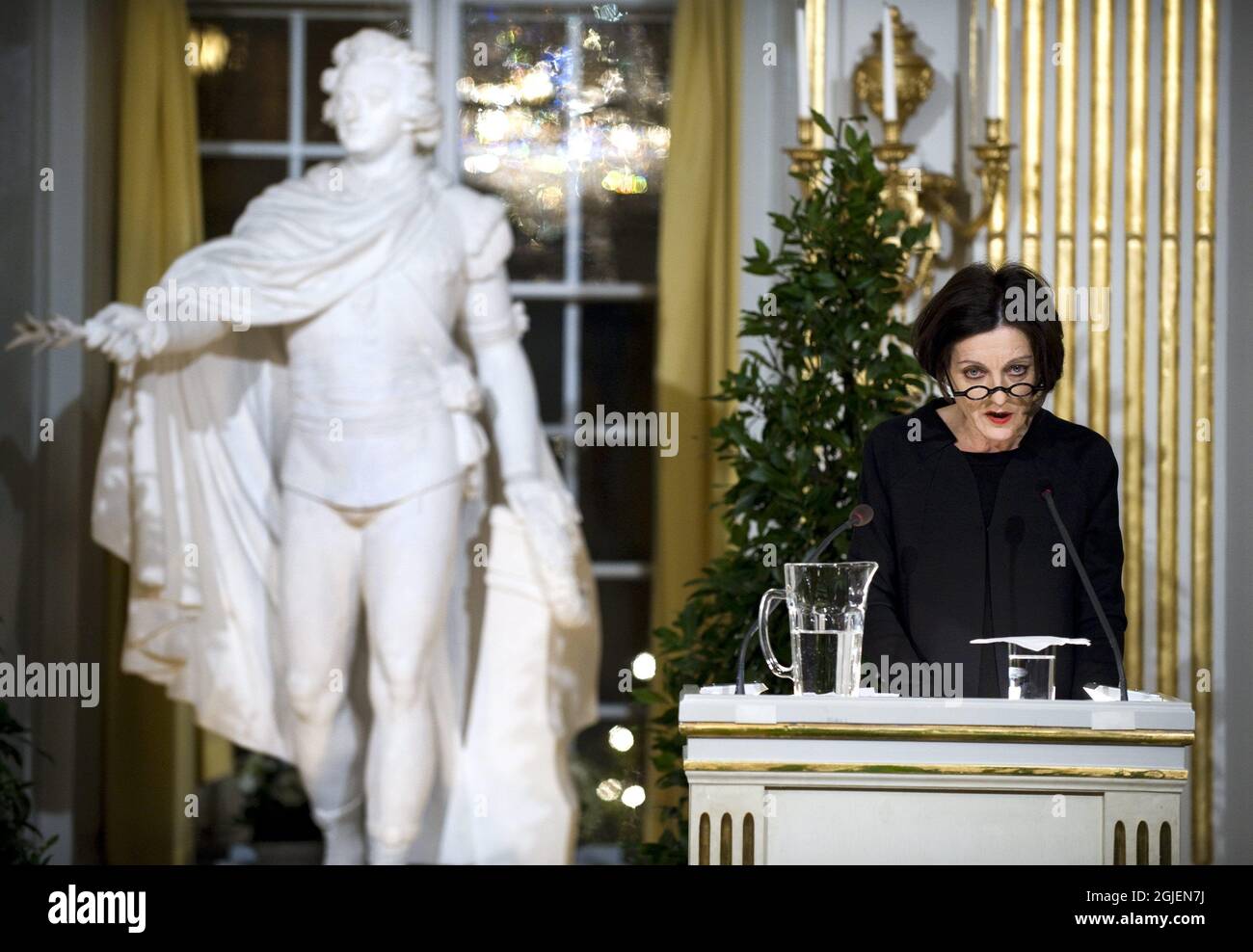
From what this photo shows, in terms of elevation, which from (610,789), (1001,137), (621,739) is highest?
(1001,137)

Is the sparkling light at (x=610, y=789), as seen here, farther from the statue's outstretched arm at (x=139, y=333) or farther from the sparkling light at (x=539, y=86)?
the sparkling light at (x=539, y=86)

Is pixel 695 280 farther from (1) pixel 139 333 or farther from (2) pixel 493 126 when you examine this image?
(1) pixel 139 333

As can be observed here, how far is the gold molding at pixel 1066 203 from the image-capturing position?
362 centimetres

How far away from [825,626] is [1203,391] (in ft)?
7.18

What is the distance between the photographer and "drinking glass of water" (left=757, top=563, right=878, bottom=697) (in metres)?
1.81

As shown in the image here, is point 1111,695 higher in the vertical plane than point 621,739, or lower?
higher

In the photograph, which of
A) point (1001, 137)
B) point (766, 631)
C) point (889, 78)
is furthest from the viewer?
point (1001, 137)

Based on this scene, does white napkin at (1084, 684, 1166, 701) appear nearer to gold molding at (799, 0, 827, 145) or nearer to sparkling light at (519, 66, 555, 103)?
gold molding at (799, 0, 827, 145)

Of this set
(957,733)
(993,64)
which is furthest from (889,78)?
(957,733)

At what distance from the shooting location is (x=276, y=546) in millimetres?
3754

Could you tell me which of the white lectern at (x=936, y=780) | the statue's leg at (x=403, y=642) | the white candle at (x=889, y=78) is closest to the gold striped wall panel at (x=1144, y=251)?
the white candle at (x=889, y=78)

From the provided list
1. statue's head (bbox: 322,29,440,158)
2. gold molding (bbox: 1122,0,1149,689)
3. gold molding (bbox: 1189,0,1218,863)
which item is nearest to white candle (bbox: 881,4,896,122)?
gold molding (bbox: 1122,0,1149,689)

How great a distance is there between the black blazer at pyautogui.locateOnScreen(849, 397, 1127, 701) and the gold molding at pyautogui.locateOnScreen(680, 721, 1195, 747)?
0.36 meters

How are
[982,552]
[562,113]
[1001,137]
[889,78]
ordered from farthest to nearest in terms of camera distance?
[562,113] → [1001,137] → [889,78] → [982,552]
